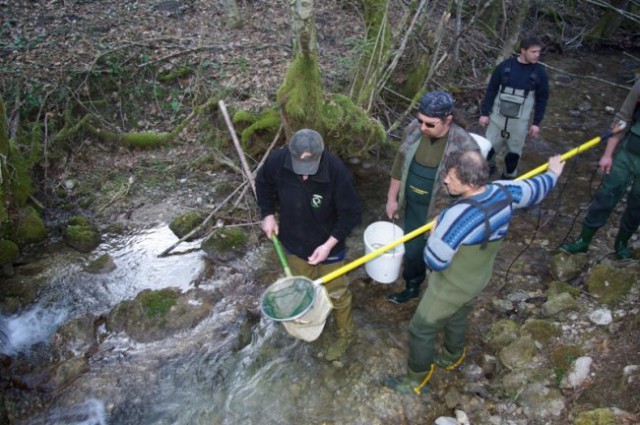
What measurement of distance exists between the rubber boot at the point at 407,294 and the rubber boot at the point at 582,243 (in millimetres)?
1834

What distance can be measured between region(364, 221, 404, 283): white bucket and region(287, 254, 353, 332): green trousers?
1.10ft

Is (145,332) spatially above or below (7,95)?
below

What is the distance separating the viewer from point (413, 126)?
4.00 meters

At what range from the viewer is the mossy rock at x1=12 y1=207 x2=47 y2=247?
5.75 metres

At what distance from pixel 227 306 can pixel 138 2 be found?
8.65 meters

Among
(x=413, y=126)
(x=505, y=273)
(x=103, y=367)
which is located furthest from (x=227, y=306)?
(x=505, y=273)

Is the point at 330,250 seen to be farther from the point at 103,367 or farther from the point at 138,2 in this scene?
the point at 138,2

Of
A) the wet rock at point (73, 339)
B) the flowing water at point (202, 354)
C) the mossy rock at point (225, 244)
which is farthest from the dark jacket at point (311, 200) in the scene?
the wet rock at point (73, 339)

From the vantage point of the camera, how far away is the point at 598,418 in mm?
3102

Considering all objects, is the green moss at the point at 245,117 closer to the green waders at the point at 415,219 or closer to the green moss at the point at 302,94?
the green moss at the point at 302,94

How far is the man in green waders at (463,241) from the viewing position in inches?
116

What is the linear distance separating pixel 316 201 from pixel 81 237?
12.2 ft

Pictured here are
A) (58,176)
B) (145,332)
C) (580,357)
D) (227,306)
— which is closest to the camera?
(580,357)

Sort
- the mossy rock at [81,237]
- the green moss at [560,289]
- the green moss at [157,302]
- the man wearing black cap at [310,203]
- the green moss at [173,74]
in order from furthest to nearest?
the green moss at [173,74], the mossy rock at [81,237], the green moss at [157,302], the green moss at [560,289], the man wearing black cap at [310,203]
